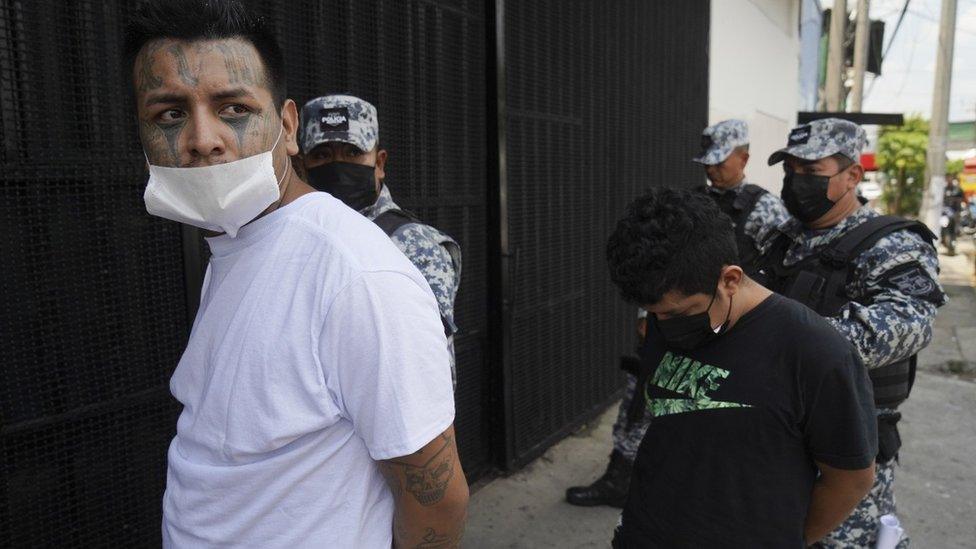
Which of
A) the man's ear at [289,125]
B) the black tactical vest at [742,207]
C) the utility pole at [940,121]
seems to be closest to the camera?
the man's ear at [289,125]

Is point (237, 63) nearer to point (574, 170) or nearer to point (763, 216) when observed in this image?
point (763, 216)

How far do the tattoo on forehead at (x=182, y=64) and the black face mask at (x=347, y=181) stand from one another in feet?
3.95

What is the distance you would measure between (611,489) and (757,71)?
21.3 ft

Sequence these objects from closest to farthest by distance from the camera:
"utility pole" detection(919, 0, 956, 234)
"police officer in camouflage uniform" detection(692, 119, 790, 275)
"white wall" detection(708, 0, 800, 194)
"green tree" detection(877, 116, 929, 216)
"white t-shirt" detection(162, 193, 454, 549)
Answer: "white t-shirt" detection(162, 193, 454, 549) < "police officer in camouflage uniform" detection(692, 119, 790, 275) < "white wall" detection(708, 0, 800, 194) < "utility pole" detection(919, 0, 956, 234) < "green tree" detection(877, 116, 929, 216)

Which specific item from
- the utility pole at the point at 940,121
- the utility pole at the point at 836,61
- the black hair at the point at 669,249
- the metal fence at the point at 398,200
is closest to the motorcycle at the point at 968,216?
the utility pole at the point at 940,121

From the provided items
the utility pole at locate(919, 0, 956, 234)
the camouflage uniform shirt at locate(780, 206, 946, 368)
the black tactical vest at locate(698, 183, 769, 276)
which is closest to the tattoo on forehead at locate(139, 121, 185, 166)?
the camouflage uniform shirt at locate(780, 206, 946, 368)

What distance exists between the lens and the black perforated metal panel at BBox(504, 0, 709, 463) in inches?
156

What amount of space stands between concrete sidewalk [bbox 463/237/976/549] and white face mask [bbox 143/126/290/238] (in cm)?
259

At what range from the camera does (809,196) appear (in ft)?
7.88

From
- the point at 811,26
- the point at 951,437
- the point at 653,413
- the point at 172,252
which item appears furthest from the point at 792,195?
the point at 811,26

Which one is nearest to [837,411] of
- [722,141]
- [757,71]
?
[722,141]

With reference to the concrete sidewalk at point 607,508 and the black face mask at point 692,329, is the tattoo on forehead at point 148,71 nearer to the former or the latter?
the black face mask at point 692,329

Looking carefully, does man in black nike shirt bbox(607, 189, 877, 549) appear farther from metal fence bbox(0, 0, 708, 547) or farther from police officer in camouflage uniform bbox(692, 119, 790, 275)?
police officer in camouflage uniform bbox(692, 119, 790, 275)

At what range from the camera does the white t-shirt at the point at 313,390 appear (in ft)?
3.24
